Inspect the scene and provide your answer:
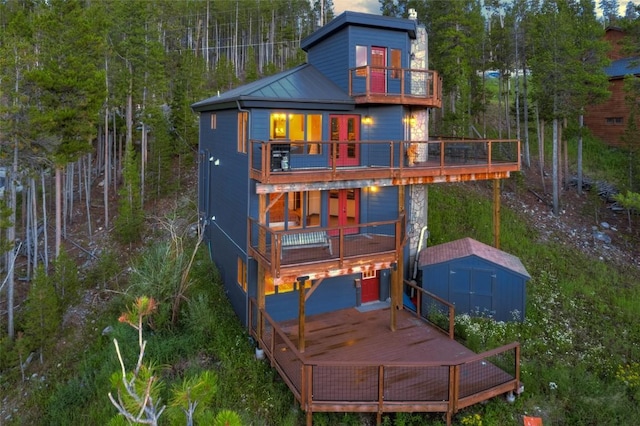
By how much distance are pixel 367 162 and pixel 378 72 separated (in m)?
3.29

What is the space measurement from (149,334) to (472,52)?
2561 cm

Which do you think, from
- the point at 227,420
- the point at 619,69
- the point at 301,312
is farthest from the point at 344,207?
the point at 619,69

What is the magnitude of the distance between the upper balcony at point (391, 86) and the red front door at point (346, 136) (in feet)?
2.66

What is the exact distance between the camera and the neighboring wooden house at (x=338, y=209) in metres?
9.80

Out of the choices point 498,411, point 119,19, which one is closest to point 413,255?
point 498,411

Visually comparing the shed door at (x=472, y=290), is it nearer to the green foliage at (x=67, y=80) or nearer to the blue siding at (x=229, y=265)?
the blue siding at (x=229, y=265)

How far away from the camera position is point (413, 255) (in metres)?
15.8

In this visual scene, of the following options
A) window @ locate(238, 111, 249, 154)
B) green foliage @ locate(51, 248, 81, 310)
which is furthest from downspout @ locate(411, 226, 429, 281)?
green foliage @ locate(51, 248, 81, 310)

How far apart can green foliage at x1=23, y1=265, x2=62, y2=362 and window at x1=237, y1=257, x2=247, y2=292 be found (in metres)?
7.09

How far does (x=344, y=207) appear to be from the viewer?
1429 centimetres

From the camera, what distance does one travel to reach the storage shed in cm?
1337

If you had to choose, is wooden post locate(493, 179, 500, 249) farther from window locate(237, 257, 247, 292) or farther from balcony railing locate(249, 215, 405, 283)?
window locate(237, 257, 247, 292)

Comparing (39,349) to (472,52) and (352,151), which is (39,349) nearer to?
(352,151)

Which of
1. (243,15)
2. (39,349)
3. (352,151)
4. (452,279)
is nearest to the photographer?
(452,279)
